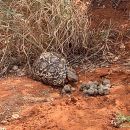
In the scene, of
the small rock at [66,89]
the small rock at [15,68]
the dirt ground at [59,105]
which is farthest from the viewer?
the small rock at [15,68]

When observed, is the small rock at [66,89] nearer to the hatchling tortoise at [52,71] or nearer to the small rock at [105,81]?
the hatchling tortoise at [52,71]

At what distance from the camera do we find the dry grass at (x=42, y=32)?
5.64m

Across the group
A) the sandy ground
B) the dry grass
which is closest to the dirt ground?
the sandy ground

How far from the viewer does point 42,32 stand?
5.67m

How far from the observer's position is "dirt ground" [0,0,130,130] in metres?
4.51

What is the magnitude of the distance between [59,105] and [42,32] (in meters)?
1.16

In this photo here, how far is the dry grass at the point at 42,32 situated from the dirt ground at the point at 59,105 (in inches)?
13.1

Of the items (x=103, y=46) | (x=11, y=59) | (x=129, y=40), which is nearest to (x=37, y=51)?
(x=11, y=59)

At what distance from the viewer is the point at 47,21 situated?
569cm

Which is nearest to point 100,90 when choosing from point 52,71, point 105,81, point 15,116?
point 105,81

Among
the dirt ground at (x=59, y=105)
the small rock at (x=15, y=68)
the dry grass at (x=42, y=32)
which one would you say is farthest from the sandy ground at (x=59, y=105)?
the dry grass at (x=42, y=32)

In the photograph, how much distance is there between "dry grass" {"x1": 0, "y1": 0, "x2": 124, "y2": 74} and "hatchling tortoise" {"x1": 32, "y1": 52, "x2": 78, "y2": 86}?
22 cm

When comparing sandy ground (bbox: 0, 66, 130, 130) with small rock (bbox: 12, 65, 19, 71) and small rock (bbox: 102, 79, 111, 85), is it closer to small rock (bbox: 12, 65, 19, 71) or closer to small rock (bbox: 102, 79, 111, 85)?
small rock (bbox: 102, 79, 111, 85)

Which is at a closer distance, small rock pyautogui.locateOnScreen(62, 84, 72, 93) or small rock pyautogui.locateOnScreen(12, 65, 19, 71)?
small rock pyautogui.locateOnScreen(62, 84, 72, 93)
